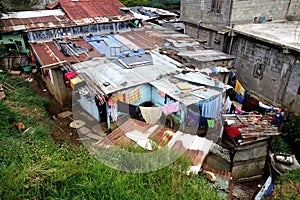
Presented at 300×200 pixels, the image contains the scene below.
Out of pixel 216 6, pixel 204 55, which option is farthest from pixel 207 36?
pixel 204 55

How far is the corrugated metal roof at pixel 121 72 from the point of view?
11137mm

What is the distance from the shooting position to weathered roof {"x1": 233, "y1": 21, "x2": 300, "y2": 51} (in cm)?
1349

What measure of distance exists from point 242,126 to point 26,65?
15.1 metres

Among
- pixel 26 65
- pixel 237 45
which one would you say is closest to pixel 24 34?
pixel 26 65

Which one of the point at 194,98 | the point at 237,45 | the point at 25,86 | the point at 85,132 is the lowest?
Result: the point at 85,132

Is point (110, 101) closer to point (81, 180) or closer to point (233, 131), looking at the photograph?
point (233, 131)

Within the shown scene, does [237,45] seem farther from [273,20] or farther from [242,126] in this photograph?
[242,126]

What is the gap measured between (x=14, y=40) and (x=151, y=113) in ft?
41.9

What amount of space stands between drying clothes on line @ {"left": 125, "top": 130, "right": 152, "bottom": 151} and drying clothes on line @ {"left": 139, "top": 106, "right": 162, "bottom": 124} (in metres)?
1.73

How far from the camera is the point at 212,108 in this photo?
10.8 meters

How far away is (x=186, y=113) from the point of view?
1016 cm

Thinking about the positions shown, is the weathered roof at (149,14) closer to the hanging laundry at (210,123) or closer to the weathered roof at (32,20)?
the weathered roof at (32,20)

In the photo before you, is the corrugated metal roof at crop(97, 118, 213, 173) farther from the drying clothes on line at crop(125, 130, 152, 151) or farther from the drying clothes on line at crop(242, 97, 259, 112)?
the drying clothes on line at crop(242, 97, 259, 112)

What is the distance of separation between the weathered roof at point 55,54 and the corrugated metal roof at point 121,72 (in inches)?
34.0
